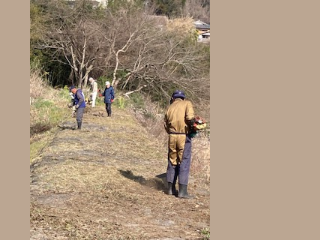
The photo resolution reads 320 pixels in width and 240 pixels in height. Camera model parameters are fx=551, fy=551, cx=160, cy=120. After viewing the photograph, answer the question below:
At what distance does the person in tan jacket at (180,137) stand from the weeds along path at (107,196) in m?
0.37

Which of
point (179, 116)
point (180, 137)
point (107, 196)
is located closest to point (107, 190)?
point (107, 196)

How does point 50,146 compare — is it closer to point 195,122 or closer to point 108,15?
point 195,122

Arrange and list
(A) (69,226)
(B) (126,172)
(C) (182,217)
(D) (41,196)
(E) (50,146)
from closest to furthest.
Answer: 1. (A) (69,226)
2. (C) (182,217)
3. (D) (41,196)
4. (B) (126,172)
5. (E) (50,146)

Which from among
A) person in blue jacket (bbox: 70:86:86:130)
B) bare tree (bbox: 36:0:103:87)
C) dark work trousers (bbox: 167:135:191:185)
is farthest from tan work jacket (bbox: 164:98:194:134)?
bare tree (bbox: 36:0:103:87)

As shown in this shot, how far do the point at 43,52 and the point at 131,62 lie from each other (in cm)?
526

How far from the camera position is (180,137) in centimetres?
936

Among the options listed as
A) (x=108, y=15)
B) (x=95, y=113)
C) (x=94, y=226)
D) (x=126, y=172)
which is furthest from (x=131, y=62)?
(x=94, y=226)

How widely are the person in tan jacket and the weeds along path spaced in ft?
1.22

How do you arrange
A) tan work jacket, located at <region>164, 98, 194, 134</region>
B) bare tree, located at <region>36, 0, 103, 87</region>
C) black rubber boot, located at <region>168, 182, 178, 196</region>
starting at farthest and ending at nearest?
bare tree, located at <region>36, 0, 103, 87</region> → black rubber boot, located at <region>168, 182, 178, 196</region> → tan work jacket, located at <region>164, 98, 194, 134</region>

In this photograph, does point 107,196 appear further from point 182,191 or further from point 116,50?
point 116,50

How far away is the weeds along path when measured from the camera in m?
6.95

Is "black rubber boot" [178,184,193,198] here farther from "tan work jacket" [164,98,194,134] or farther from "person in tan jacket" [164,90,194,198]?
"tan work jacket" [164,98,194,134]

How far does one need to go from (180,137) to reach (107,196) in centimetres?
158

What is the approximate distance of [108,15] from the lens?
3281cm
